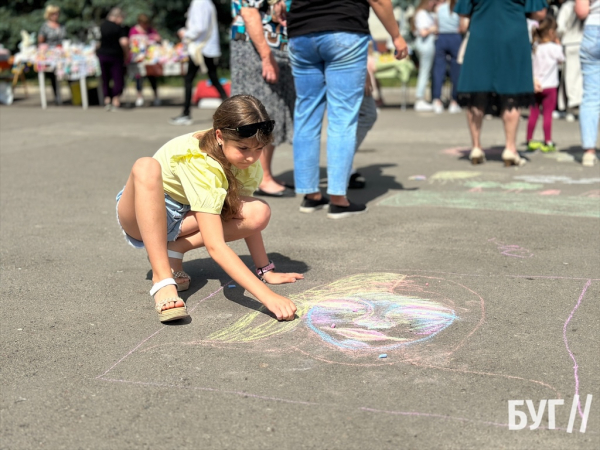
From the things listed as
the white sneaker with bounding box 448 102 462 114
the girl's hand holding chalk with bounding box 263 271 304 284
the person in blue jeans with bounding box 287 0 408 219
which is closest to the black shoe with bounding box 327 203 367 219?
the person in blue jeans with bounding box 287 0 408 219

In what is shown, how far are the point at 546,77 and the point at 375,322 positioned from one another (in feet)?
19.1

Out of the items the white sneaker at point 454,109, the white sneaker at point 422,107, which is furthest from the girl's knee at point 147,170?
the white sneaker at point 422,107

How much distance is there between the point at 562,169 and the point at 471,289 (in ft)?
12.2

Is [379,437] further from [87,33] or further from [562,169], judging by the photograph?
[87,33]

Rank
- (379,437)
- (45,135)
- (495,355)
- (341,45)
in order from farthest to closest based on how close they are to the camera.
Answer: (45,135) < (341,45) < (495,355) < (379,437)

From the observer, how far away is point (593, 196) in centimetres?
586

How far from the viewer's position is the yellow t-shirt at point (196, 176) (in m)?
3.31

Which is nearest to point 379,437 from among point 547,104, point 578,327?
point 578,327

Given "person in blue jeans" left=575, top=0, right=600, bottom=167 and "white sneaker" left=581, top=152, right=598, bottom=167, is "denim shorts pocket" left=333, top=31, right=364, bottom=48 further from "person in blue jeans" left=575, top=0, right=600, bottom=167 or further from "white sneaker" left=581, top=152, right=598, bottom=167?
"white sneaker" left=581, top=152, right=598, bottom=167

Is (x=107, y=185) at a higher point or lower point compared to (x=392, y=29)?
lower

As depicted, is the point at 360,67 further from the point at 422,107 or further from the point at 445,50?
the point at 422,107

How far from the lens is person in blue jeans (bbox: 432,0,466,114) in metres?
12.0

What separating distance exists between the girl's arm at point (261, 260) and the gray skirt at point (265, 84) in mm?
2301

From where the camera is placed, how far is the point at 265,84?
599cm
